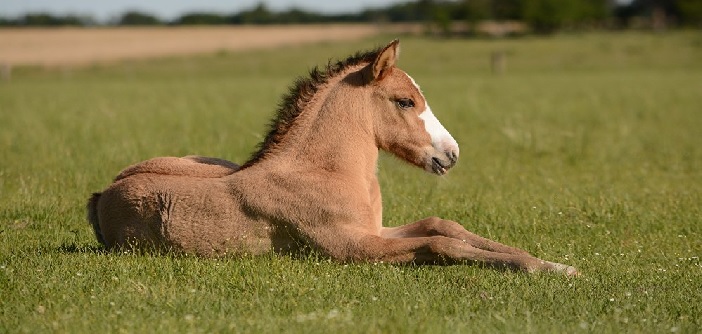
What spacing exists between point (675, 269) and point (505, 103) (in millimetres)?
20069

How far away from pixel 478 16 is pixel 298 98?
3878 inches

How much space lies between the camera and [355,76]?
8.30m

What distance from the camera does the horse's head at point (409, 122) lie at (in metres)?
8.16

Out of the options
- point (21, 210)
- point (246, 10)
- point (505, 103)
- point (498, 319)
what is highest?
point (498, 319)

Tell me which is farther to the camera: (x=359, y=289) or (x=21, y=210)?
(x=21, y=210)

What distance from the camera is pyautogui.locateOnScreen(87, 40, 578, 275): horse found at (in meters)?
7.67

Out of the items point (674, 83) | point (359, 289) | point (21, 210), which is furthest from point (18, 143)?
point (674, 83)

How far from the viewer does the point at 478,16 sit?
104750mm

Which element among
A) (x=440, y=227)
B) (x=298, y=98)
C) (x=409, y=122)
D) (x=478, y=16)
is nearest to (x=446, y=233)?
(x=440, y=227)

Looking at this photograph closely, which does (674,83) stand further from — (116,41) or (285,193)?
(116,41)

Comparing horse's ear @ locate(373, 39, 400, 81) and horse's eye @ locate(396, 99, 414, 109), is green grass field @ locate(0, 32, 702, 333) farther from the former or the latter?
horse's ear @ locate(373, 39, 400, 81)

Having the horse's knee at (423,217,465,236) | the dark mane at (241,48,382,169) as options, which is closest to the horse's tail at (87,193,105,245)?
the dark mane at (241,48,382,169)

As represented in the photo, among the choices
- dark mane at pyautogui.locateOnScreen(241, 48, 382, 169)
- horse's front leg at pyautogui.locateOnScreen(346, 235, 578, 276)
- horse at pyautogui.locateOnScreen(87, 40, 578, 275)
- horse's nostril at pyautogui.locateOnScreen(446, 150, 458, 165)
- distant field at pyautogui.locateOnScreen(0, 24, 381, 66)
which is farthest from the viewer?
distant field at pyautogui.locateOnScreen(0, 24, 381, 66)

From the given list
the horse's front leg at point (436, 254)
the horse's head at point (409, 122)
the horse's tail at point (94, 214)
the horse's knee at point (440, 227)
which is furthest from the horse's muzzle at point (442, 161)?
the horse's tail at point (94, 214)
